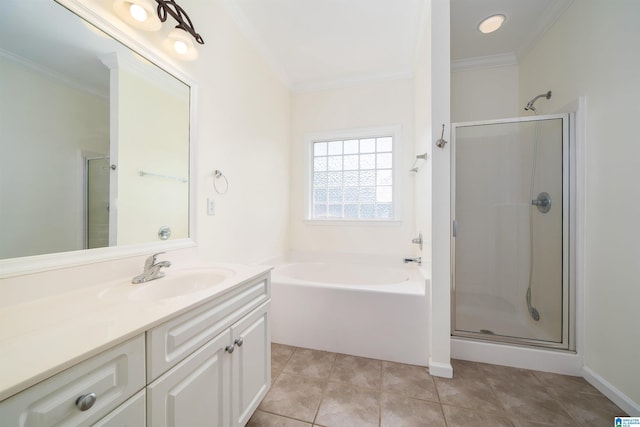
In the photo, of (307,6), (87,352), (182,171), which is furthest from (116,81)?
(307,6)

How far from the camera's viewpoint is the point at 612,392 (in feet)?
4.31

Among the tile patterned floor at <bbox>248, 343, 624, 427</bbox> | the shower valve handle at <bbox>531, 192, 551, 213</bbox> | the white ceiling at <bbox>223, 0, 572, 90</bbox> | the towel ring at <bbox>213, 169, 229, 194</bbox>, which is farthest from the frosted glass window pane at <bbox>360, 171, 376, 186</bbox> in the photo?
the tile patterned floor at <bbox>248, 343, 624, 427</bbox>

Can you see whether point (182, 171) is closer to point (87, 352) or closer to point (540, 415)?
point (87, 352)

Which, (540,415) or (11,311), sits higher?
(11,311)

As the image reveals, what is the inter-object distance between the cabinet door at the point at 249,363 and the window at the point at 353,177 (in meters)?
1.82

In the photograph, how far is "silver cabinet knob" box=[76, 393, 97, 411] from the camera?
0.49m

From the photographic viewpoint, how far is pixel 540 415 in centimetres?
124

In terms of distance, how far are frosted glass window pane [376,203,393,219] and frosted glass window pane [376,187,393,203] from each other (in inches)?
2.1

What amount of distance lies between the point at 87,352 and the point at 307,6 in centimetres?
234

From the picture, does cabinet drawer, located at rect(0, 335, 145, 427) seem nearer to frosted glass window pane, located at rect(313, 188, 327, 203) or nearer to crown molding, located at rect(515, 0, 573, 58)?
frosted glass window pane, located at rect(313, 188, 327, 203)

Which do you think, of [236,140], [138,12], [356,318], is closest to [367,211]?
[356,318]

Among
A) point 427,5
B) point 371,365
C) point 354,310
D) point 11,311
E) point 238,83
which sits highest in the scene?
point 427,5

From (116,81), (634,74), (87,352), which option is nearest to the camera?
(87,352)

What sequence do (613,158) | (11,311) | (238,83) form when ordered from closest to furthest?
(11,311) < (613,158) < (238,83)
